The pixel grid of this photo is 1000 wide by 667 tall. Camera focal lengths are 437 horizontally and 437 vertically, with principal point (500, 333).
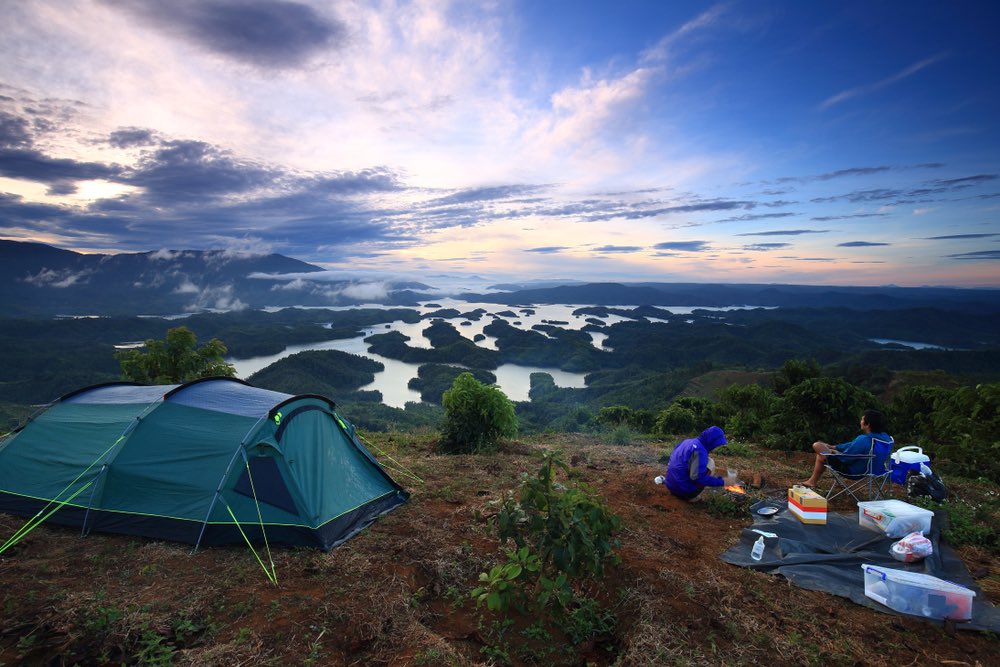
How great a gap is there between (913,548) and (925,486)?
252 cm

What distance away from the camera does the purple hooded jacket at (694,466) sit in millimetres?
6367

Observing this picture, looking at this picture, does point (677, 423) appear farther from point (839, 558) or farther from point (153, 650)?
point (153, 650)

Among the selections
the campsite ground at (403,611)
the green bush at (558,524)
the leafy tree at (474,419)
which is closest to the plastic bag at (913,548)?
the campsite ground at (403,611)

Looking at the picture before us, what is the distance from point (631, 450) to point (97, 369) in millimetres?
98174

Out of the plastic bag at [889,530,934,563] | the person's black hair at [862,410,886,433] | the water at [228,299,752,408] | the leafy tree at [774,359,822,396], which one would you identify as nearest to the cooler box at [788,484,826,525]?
the plastic bag at [889,530,934,563]

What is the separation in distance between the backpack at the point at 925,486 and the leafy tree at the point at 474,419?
6.97 m

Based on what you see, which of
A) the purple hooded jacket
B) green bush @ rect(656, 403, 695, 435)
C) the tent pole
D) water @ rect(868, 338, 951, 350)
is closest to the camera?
the tent pole

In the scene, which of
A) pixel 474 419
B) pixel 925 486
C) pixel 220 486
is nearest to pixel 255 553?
pixel 220 486

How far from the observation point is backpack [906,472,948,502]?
6379 mm

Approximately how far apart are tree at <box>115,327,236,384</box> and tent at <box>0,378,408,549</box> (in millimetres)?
7702

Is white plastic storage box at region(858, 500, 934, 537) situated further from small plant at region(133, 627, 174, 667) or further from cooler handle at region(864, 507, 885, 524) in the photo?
small plant at region(133, 627, 174, 667)

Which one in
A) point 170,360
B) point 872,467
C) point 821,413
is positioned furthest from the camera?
point 170,360

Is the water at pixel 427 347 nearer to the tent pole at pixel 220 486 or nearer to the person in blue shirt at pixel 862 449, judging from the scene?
the person in blue shirt at pixel 862 449

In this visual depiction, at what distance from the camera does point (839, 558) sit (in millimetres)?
4785
